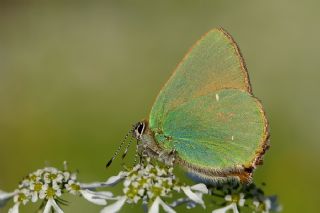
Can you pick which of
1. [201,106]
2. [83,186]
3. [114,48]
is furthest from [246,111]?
[114,48]

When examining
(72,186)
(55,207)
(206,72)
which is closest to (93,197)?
(72,186)

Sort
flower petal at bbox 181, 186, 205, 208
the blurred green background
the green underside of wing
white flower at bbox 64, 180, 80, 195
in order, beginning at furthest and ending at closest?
the blurred green background < the green underside of wing < white flower at bbox 64, 180, 80, 195 < flower petal at bbox 181, 186, 205, 208

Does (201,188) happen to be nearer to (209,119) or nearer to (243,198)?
(243,198)

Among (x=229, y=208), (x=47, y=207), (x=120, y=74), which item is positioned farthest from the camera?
(x=120, y=74)

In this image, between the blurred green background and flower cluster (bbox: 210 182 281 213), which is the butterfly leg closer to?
flower cluster (bbox: 210 182 281 213)

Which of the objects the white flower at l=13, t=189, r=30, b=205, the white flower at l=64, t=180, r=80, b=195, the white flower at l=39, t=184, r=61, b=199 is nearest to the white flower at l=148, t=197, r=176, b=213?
the white flower at l=64, t=180, r=80, b=195

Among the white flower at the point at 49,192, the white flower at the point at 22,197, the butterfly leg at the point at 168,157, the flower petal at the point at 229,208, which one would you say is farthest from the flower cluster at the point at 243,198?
the white flower at the point at 22,197
